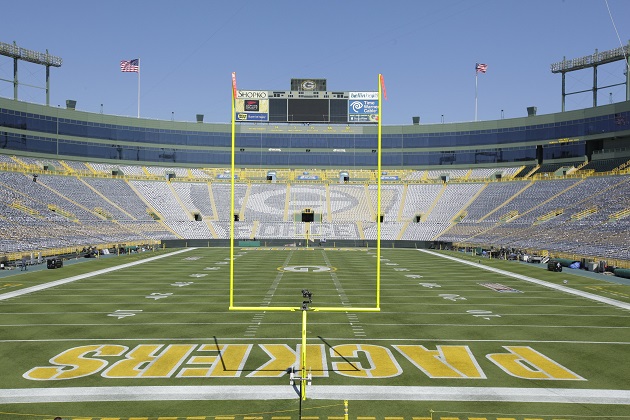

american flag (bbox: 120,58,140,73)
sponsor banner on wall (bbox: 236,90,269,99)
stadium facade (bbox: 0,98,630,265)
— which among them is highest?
american flag (bbox: 120,58,140,73)

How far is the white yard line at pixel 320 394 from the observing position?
10680 mm

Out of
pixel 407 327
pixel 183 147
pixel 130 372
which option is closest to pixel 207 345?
pixel 130 372

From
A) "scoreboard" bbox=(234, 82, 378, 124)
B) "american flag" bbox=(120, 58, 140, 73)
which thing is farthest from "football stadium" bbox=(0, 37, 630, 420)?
"american flag" bbox=(120, 58, 140, 73)

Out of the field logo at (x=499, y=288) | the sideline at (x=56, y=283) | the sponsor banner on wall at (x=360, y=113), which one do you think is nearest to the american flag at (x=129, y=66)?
A: the sideline at (x=56, y=283)

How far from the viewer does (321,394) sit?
10938mm

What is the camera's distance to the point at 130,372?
1231 centimetres

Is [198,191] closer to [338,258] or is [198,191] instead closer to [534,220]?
[338,258]

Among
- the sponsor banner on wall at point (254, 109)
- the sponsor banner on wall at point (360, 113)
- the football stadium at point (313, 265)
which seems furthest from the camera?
the sponsor banner on wall at point (254, 109)

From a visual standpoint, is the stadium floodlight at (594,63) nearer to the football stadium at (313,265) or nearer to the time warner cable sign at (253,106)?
the football stadium at (313,265)

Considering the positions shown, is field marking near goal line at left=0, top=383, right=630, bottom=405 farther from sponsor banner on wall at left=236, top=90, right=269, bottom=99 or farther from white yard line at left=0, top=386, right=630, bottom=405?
sponsor banner on wall at left=236, top=90, right=269, bottom=99

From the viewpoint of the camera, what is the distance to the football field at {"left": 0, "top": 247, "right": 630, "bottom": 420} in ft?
34.1

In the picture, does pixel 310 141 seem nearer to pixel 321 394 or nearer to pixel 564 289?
pixel 564 289

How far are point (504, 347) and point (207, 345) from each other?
29.0 ft

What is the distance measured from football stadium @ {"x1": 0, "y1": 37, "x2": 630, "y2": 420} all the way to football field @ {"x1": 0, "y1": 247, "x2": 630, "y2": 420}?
9 centimetres
